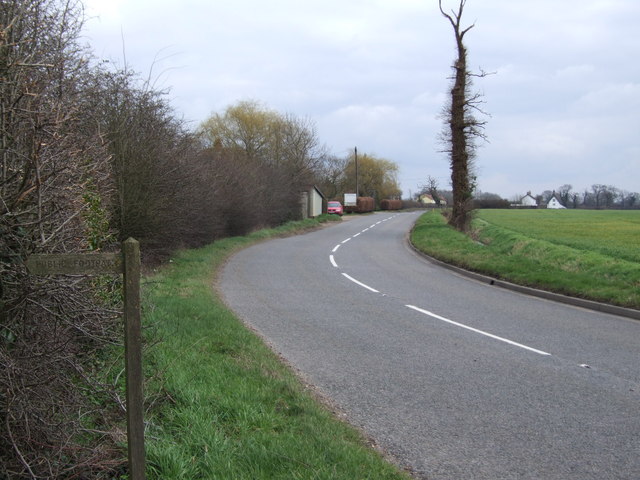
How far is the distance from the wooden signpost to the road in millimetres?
2192

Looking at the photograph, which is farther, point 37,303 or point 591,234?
point 591,234

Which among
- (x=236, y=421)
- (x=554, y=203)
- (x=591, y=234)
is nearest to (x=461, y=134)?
(x=591, y=234)

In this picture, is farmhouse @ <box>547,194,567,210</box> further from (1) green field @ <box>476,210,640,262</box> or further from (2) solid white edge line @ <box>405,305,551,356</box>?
(2) solid white edge line @ <box>405,305,551,356</box>

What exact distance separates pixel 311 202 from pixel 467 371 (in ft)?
152

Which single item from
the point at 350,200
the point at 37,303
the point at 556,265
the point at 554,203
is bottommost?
the point at 556,265

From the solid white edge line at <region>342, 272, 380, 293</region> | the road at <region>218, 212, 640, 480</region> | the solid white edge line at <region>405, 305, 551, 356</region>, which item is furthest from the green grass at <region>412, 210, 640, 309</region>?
the solid white edge line at <region>342, 272, 380, 293</region>

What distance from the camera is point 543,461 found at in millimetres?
4418

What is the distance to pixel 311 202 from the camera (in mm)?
52844

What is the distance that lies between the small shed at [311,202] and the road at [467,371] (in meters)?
32.9

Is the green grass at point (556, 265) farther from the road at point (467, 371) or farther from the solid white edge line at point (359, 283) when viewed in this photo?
the solid white edge line at point (359, 283)

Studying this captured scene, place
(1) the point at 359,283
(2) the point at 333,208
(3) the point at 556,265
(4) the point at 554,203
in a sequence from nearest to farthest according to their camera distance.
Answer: (1) the point at 359,283 → (3) the point at 556,265 → (2) the point at 333,208 → (4) the point at 554,203

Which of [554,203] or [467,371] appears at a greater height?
[554,203]

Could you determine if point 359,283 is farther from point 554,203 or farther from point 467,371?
point 554,203

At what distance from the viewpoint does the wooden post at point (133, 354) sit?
3178 mm
